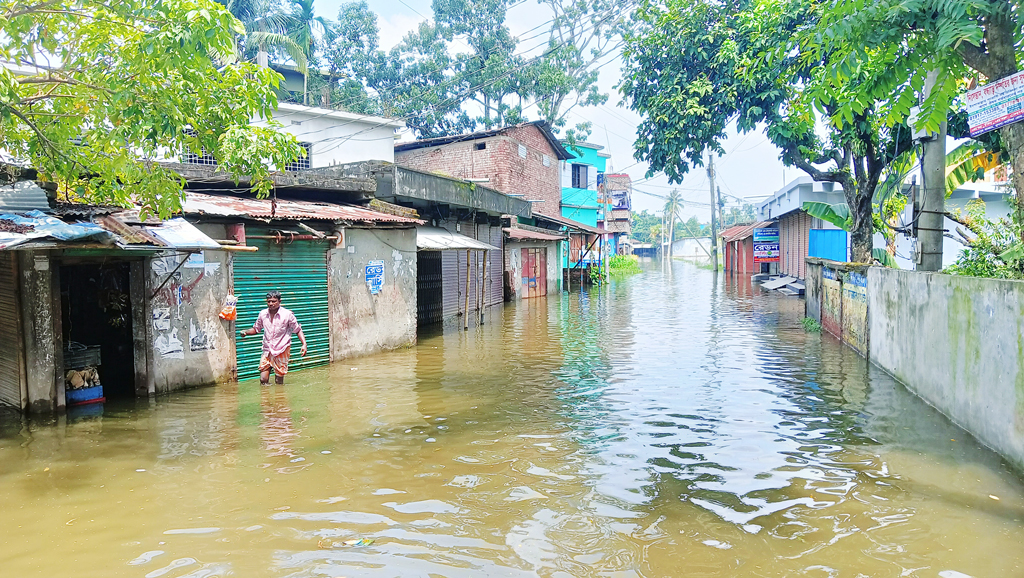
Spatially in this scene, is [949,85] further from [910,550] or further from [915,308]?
[910,550]

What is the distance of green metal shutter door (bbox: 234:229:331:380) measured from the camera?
34.3 ft

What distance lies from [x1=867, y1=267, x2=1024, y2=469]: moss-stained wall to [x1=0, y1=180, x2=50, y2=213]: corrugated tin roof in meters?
10.3

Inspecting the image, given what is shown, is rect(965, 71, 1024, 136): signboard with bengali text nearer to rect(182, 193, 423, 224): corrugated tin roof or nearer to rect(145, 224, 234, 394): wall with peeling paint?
rect(182, 193, 423, 224): corrugated tin roof

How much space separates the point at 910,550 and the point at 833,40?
479 cm

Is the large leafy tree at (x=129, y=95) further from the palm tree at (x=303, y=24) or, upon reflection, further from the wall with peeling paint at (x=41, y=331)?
the palm tree at (x=303, y=24)

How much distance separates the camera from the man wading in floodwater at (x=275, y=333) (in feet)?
30.9

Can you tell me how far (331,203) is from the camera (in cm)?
1364

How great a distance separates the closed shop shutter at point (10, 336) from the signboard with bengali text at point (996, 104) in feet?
35.0

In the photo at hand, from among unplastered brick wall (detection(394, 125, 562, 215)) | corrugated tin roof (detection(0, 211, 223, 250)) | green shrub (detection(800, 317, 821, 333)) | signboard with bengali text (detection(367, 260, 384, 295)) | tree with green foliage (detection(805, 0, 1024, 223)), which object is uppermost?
unplastered brick wall (detection(394, 125, 562, 215))

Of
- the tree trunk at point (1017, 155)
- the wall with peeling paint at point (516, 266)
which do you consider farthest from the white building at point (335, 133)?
the tree trunk at point (1017, 155)

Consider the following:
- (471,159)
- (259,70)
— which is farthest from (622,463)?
(471,159)

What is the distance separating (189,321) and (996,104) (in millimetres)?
10041

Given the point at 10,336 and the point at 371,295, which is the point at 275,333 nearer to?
the point at 10,336

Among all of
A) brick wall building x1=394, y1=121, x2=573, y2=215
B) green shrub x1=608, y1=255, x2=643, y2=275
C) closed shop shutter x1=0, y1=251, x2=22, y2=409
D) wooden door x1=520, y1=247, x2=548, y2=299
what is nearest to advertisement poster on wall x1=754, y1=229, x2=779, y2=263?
green shrub x1=608, y1=255, x2=643, y2=275
